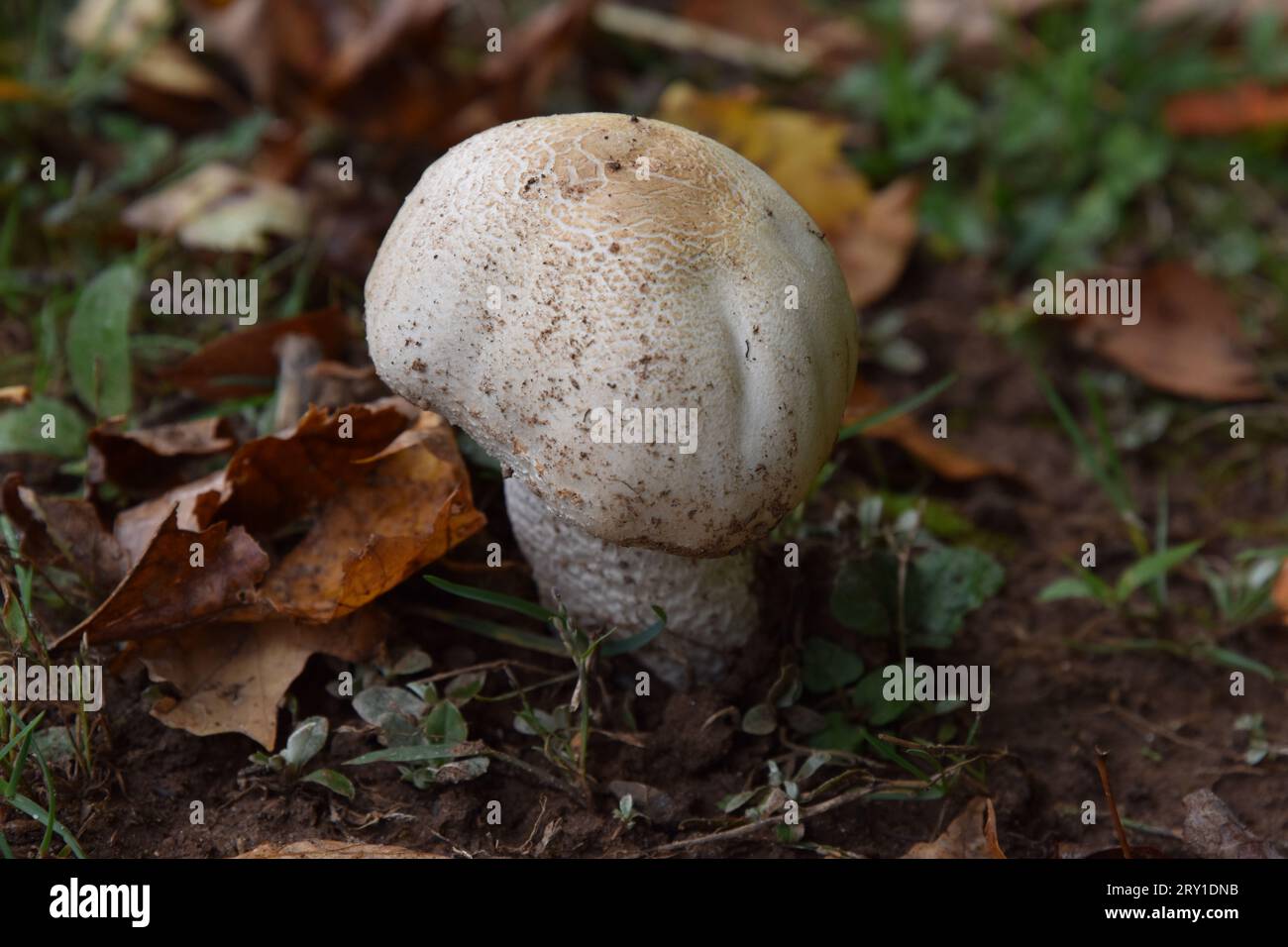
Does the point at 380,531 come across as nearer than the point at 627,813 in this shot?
No

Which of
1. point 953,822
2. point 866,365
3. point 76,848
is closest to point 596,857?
point 953,822

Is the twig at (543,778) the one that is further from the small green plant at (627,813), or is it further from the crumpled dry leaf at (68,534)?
the crumpled dry leaf at (68,534)

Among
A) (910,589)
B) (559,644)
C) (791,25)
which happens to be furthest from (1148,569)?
(791,25)

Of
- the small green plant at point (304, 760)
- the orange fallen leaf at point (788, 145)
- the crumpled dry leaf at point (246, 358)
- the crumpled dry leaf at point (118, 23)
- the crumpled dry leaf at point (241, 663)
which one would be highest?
the crumpled dry leaf at point (118, 23)

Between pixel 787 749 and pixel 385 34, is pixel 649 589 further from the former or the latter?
pixel 385 34

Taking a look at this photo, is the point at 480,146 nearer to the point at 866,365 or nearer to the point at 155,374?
the point at 155,374

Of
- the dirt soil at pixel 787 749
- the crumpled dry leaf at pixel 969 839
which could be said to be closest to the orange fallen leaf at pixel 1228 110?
the dirt soil at pixel 787 749

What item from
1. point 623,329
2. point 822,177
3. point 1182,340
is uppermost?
point 822,177

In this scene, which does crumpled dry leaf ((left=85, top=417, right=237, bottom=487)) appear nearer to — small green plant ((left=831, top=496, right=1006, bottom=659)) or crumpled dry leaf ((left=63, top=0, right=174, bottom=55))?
small green plant ((left=831, top=496, right=1006, bottom=659))
